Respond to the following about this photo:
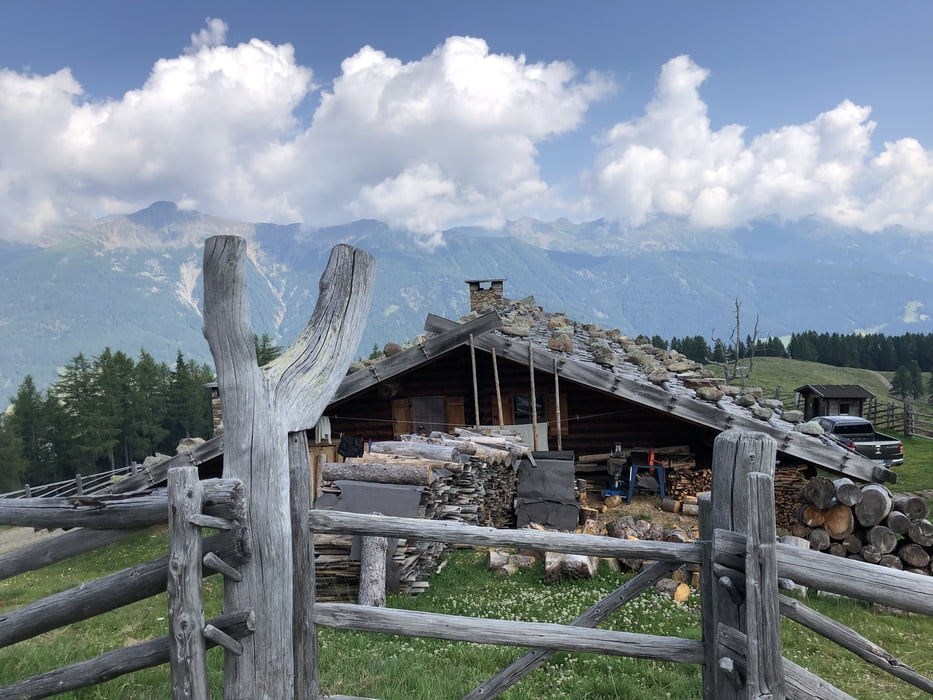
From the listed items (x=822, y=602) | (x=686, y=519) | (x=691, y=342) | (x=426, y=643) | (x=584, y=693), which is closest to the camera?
(x=584, y=693)

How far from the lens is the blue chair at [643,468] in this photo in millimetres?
15016

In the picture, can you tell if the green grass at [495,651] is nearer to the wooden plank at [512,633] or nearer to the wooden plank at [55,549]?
the wooden plank at [512,633]

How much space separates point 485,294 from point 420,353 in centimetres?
1290

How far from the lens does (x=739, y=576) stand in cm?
291

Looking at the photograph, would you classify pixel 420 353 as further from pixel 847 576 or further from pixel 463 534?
pixel 847 576

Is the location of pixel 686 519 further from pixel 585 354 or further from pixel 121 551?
pixel 121 551

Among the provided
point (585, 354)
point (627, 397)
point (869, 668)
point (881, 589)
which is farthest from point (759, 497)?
point (585, 354)

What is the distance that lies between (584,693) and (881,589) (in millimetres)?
2568

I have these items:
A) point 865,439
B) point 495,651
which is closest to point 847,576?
point 495,651

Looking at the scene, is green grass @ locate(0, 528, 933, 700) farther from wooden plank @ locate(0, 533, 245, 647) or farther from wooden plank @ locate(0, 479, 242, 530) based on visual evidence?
wooden plank @ locate(0, 479, 242, 530)

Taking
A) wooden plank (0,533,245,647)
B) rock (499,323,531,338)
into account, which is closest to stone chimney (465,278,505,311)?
rock (499,323,531,338)

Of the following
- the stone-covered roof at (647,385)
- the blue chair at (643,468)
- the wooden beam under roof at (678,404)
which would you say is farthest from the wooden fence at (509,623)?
the blue chair at (643,468)

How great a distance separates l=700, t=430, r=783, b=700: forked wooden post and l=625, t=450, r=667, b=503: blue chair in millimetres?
12200

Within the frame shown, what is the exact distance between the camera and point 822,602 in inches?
307
